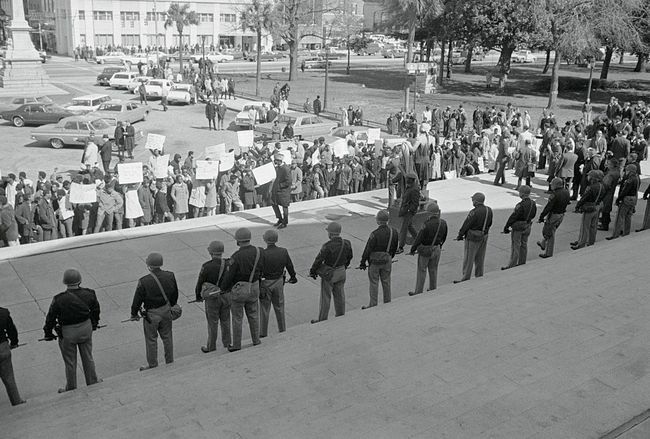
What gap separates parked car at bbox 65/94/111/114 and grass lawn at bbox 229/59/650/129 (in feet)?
41.0

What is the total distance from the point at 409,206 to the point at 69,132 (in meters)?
17.7

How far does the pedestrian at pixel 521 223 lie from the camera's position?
1088cm

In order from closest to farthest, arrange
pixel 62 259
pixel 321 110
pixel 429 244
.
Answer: pixel 429 244 < pixel 62 259 < pixel 321 110

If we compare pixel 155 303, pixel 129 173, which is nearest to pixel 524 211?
pixel 155 303

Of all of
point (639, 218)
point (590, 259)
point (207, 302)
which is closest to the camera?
point (207, 302)

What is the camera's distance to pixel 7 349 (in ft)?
22.9

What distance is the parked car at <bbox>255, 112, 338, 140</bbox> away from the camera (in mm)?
28766

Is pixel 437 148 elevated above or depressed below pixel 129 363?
above

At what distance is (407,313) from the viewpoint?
29.1 ft

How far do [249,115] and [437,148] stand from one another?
13.6 meters

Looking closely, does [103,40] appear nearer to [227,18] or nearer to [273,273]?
[227,18]

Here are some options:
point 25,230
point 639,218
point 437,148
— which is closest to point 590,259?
point 639,218

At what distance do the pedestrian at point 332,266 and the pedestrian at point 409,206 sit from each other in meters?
3.45

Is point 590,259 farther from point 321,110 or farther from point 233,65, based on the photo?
point 233,65
